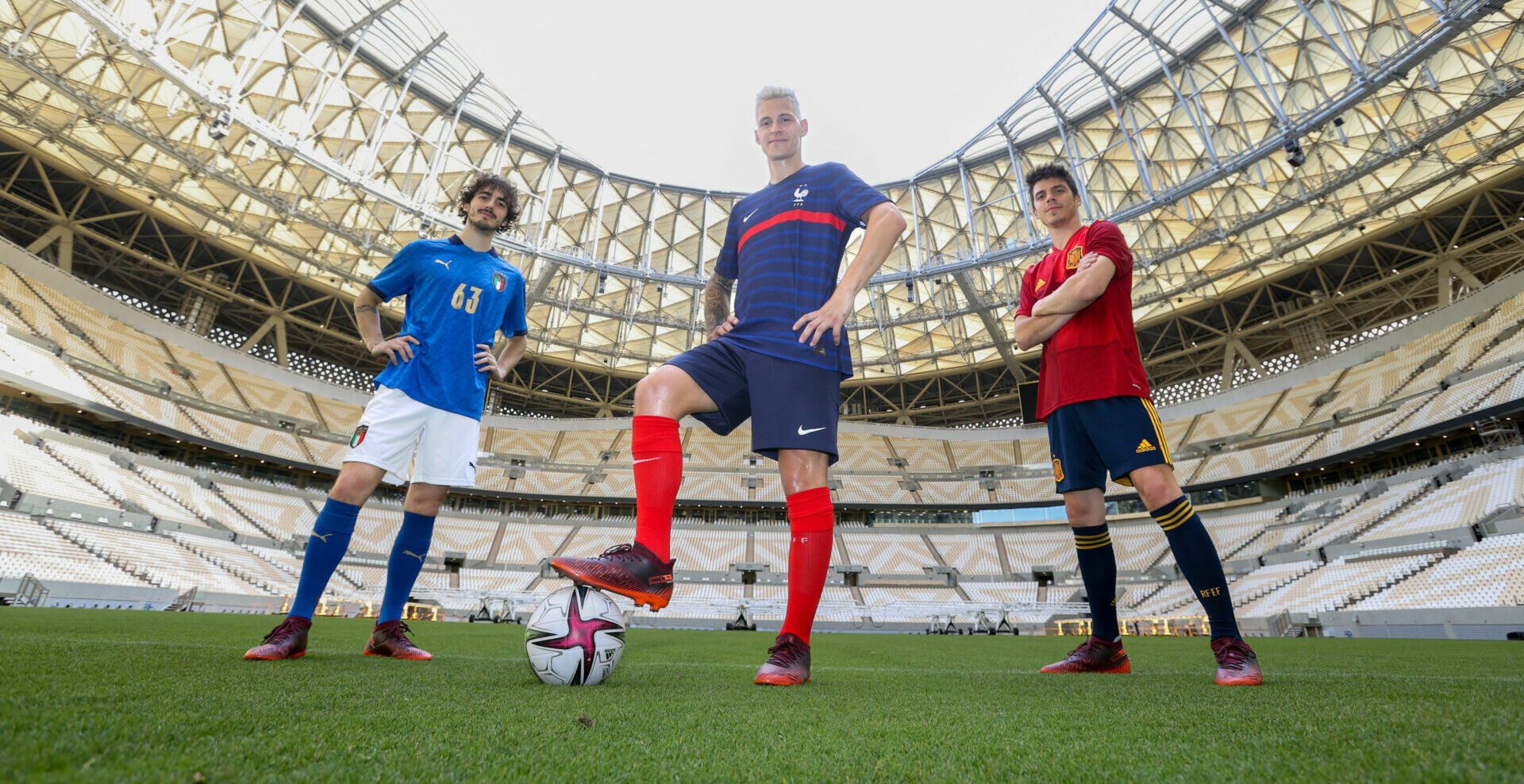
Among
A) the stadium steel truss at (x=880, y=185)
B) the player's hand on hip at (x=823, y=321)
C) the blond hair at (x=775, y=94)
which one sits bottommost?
the player's hand on hip at (x=823, y=321)

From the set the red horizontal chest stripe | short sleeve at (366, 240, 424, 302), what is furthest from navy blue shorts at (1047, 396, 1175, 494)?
short sleeve at (366, 240, 424, 302)

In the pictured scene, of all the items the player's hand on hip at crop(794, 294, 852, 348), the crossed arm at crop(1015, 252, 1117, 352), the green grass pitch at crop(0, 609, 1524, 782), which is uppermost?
the crossed arm at crop(1015, 252, 1117, 352)

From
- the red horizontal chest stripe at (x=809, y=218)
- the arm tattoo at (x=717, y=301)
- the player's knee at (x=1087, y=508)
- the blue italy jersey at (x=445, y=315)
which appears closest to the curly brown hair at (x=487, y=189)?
the blue italy jersey at (x=445, y=315)

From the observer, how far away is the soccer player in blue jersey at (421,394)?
3.20 m

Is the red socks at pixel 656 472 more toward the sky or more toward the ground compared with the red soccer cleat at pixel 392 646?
more toward the sky

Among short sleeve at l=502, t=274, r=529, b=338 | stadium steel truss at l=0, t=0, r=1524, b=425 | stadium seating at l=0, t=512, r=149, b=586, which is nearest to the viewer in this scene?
short sleeve at l=502, t=274, r=529, b=338

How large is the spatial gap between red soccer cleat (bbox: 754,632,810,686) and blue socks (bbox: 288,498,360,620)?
6.61ft

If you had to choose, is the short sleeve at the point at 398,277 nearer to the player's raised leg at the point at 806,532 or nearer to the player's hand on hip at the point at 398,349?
the player's hand on hip at the point at 398,349

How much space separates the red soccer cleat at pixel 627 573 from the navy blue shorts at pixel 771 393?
1.98 ft

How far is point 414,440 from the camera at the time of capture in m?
3.43

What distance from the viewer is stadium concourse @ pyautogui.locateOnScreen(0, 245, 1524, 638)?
53.0ft

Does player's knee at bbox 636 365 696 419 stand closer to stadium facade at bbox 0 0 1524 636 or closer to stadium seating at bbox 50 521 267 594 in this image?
stadium facade at bbox 0 0 1524 636

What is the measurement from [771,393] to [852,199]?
106 centimetres

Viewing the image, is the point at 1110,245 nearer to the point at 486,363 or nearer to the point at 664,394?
the point at 664,394
